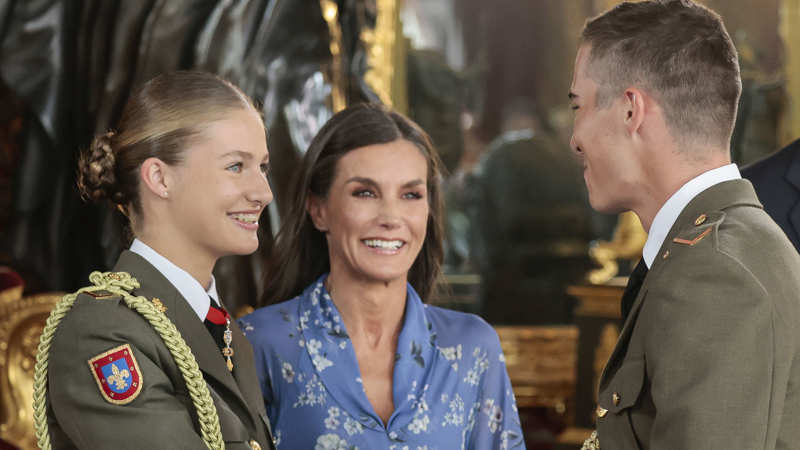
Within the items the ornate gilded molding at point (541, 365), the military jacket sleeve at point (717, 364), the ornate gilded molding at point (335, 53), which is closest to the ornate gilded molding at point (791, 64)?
the ornate gilded molding at point (541, 365)

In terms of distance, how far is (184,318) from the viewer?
1.57m

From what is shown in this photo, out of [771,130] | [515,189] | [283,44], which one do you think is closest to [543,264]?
[515,189]

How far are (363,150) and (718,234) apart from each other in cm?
111

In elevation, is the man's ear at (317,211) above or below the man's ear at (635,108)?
below

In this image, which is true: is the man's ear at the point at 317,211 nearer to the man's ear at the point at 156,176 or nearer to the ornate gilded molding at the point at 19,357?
the man's ear at the point at 156,176

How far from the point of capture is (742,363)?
1.28 meters

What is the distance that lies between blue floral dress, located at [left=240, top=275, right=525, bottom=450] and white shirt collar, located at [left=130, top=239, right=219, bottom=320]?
60cm

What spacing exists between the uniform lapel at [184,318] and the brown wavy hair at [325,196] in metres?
0.83

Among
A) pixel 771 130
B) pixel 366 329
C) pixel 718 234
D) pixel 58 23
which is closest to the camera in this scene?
pixel 718 234

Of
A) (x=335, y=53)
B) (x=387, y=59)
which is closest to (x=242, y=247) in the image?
(x=335, y=53)

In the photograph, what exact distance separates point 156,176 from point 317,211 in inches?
33.5

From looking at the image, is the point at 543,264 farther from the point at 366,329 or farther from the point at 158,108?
the point at 158,108

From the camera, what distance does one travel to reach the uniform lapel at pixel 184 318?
1.55 meters

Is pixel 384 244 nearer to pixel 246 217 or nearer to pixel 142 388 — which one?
pixel 246 217
